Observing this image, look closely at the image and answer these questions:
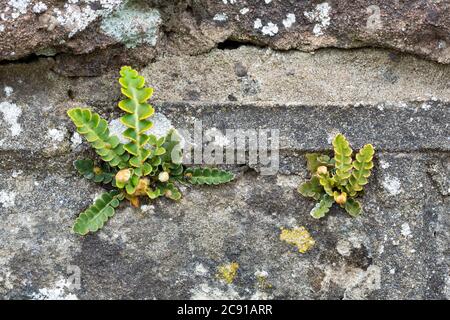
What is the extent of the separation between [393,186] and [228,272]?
1.36 ft

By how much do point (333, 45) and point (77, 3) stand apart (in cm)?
56

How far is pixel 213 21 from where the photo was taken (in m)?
1.51

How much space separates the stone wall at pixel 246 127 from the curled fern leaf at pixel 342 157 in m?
0.06

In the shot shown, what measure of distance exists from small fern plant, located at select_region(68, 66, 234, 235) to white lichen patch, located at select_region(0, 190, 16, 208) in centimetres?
16

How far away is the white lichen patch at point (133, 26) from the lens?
147 cm

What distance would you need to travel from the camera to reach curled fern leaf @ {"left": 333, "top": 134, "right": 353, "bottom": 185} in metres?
1.48

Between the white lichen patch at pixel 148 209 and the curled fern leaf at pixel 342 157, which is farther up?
the curled fern leaf at pixel 342 157

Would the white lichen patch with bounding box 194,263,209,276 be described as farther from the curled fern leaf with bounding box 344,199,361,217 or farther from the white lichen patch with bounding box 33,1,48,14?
the white lichen patch with bounding box 33,1,48,14

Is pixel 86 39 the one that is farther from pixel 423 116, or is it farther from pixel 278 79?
pixel 423 116

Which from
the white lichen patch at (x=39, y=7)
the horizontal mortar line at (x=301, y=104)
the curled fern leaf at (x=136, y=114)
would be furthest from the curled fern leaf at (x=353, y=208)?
the white lichen patch at (x=39, y=7)

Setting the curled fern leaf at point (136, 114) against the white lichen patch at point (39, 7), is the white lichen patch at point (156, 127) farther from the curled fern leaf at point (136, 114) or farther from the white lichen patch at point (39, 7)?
Result: the white lichen patch at point (39, 7)

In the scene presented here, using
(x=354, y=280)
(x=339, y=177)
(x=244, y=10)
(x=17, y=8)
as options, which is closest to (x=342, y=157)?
(x=339, y=177)

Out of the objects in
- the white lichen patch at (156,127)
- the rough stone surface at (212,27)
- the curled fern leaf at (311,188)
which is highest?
the rough stone surface at (212,27)
